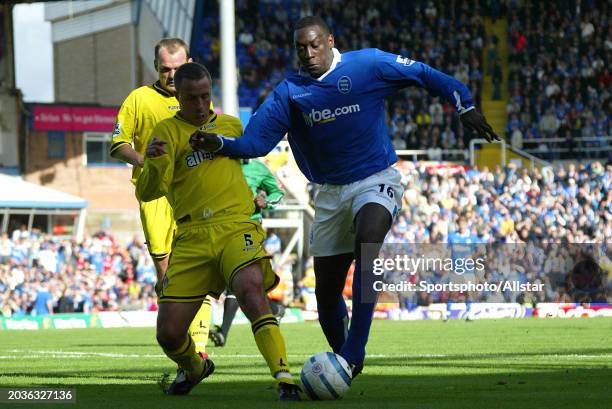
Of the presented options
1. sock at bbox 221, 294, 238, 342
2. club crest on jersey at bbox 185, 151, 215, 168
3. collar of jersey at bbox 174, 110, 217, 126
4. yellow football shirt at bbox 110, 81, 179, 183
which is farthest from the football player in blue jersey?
sock at bbox 221, 294, 238, 342

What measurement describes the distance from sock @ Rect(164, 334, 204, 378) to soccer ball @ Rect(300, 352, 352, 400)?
0.85m

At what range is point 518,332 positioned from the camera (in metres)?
16.7

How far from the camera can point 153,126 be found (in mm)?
10234

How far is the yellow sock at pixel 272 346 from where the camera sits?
7.53 meters

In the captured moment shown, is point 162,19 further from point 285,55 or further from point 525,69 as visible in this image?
point 525,69

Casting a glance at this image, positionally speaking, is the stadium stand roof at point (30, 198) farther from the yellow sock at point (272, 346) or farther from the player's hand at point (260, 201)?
the yellow sock at point (272, 346)

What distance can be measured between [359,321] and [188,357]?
113 centimetres

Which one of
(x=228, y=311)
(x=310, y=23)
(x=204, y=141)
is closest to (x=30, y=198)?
(x=228, y=311)

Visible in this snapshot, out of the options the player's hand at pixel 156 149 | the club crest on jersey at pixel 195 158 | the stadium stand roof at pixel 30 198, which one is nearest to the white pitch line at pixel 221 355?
the club crest on jersey at pixel 195 158

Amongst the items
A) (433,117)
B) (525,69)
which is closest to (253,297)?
(433,117)

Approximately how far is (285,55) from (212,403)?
114 ft

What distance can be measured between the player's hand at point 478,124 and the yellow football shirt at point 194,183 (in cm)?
150

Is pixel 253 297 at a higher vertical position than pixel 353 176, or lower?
lower

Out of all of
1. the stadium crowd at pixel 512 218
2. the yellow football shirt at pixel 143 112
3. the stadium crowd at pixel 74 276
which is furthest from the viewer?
the stadium crowd at pixel 74 276
